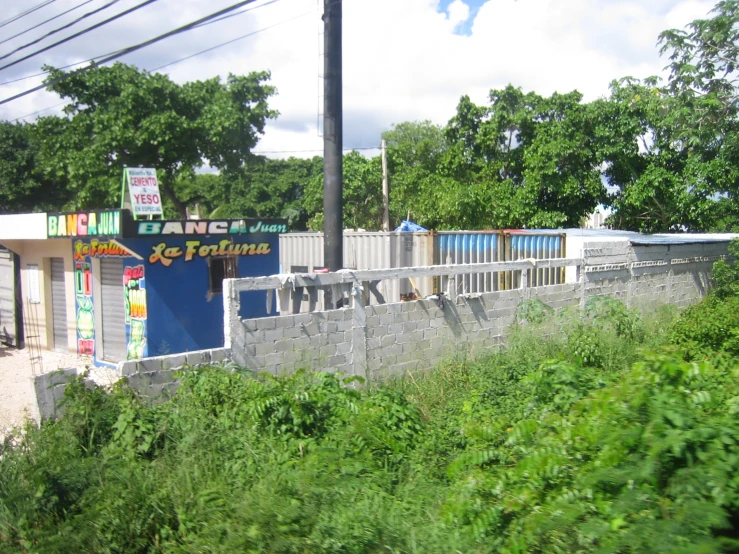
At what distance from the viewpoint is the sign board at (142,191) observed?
1216cm

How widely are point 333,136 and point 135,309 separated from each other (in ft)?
17.5

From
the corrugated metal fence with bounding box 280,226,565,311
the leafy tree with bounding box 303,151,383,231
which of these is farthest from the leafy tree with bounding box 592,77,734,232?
the leafy tree with bounding box 303,151,383,231

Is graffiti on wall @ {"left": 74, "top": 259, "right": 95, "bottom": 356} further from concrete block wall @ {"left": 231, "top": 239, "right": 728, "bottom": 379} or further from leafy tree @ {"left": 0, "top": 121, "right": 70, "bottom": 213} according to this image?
leafy tree @ {"left": 0, "top": 121, "right": 70, "bottom": 213}

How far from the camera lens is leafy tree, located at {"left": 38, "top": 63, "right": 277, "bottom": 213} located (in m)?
21.1

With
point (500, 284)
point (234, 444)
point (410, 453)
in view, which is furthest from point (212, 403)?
point (500, 284)

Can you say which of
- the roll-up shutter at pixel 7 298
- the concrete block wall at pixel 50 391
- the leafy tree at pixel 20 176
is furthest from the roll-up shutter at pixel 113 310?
the leafy tree at pixel 20 176

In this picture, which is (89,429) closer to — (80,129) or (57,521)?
(57,521)

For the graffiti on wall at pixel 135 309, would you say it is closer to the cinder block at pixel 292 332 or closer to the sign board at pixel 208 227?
the sign board at pixel 208 227

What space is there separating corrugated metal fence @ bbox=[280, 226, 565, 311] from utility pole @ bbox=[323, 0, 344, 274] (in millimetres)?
3150

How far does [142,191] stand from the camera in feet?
40.4

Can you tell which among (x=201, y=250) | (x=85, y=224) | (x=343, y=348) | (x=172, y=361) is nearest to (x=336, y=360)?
(x=343, y=348)

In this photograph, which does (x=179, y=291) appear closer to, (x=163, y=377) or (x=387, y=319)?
(x=387, y=319)

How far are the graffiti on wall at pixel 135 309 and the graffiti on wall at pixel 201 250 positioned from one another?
0.40 metres

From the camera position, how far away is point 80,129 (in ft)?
70.1
